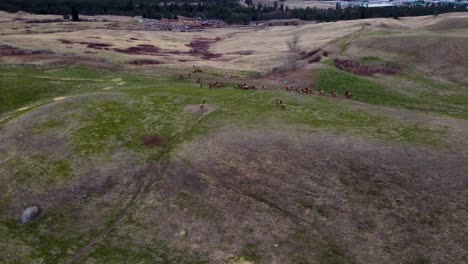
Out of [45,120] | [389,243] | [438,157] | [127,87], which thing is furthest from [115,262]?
[127,87]

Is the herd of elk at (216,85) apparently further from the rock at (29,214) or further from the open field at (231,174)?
the rock at (29,214)

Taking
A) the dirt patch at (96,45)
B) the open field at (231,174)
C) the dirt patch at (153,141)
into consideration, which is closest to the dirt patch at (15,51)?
the dirt patch at (96,45)

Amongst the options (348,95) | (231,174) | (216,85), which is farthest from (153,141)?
(348,95)

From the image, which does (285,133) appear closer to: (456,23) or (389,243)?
(389,243)

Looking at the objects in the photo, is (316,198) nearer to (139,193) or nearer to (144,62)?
(139,193)

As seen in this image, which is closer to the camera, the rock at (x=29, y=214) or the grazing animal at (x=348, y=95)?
the rock at (x=29, y=214)
